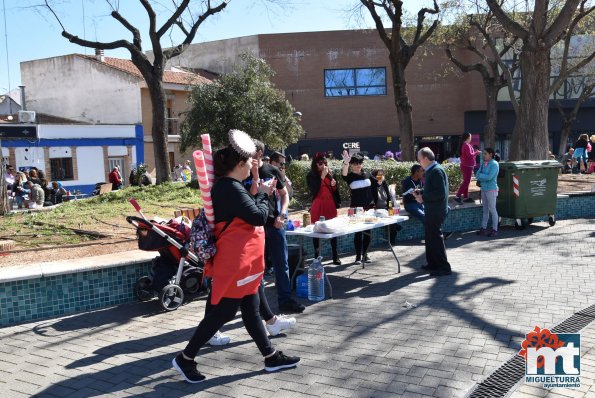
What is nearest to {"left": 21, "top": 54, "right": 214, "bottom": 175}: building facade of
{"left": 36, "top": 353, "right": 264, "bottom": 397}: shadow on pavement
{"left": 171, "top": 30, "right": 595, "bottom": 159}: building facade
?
{"left": 171, "top": 30, "right": 595, "bottom": 159}: building facade

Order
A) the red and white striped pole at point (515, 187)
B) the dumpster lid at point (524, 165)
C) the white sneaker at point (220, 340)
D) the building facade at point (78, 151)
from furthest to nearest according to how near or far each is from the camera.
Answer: the building facade at point (78, 151)
the dumpster lid at point (524, 165)
the red and white striped pole at point (515, 187)
the white sneaker at point (220, 340)

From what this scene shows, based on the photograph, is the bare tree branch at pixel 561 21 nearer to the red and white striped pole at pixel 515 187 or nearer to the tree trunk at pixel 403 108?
the red and white striped pole at pixel 515 187

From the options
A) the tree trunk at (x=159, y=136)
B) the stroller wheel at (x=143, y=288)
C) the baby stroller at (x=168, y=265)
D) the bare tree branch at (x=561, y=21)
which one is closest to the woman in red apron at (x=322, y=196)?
the baby stroller at (x=168, y=265)

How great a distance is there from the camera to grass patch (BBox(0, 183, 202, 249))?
9.68 meters

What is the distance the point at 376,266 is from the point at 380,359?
375 centimetres

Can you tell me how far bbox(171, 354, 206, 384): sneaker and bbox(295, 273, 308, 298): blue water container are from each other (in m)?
2.60

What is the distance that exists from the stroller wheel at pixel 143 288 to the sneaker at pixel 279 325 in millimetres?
1812

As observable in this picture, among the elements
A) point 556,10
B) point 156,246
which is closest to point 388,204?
point 156,246

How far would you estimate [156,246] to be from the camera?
250 inches

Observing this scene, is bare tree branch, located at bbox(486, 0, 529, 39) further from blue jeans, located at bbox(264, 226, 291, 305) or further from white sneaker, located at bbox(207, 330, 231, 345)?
white sneaker, located at bbox(207, 330, 231, 345)

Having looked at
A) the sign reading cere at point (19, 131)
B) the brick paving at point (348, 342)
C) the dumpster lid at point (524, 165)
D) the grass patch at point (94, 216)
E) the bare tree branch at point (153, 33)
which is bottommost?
the brick paving at point (348, 342)

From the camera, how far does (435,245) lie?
7.79 meters

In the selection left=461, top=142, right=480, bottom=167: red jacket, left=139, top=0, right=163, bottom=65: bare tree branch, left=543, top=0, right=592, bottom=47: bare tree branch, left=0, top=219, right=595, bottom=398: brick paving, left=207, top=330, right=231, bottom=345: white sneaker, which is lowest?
left=0, top=219, right=595, bottom=398: brick paving

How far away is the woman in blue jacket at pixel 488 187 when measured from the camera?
10.6 metres
